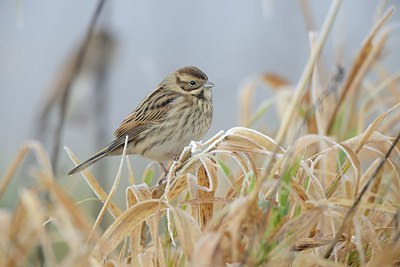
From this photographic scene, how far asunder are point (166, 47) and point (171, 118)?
305 centimetres

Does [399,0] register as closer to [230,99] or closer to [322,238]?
[230,99]

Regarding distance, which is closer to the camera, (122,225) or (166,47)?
(122,225)

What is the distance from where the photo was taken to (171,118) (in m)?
3.89

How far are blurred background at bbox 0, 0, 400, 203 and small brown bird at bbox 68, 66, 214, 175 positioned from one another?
5.15ft

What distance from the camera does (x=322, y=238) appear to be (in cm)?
237

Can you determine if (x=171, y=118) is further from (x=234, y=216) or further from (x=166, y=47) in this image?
(x=166, y=47)

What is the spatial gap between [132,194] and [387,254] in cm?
92

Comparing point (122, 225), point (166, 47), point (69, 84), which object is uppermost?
point (69, 84)

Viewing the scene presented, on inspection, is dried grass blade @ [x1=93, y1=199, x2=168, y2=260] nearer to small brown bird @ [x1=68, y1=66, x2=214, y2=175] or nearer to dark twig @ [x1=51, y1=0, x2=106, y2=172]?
dark twig @ [x1=51, y1=0, x2=106, y2=172]

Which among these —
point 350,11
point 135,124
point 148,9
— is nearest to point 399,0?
point 350,11

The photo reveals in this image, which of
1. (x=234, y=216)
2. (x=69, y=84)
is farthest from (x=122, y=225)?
(x=69, y=84)

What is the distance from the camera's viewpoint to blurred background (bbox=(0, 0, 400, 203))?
6.14 meters

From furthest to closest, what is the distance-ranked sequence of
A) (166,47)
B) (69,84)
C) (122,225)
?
(166,47) < (69,84) < (122,225)

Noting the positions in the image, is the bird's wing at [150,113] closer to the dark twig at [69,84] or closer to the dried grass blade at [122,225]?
the dark twig at [69,84]
